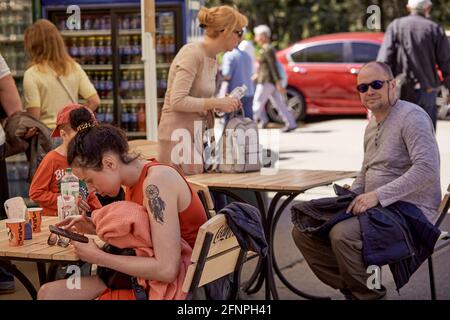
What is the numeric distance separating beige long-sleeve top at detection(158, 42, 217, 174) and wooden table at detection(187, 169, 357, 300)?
30 centimetres

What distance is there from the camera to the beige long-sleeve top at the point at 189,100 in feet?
20.2

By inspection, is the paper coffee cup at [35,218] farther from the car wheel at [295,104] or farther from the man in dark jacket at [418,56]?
the car wheel at [295,104]

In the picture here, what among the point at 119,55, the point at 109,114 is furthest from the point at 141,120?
the point at 119,55

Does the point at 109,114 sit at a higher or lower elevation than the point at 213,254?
lower

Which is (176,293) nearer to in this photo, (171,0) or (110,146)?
(110,146)

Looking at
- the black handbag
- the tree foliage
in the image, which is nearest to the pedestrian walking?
the black handbag

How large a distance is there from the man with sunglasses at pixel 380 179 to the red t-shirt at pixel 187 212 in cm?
126

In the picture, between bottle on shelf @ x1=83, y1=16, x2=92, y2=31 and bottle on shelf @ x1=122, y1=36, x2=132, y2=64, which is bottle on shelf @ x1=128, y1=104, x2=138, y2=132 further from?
bottle on shelf @ x1=83, y1=16, x2=92, y2=31

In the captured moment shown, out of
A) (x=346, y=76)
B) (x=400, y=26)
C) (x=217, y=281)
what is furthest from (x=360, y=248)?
(x=346, y=76)

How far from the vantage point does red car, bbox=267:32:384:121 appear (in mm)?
17922

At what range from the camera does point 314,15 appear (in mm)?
29609

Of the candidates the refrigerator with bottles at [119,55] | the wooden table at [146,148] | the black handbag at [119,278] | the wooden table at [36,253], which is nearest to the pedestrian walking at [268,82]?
the refrigerator with bottles at [119,55]

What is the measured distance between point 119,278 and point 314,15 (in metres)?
26.3

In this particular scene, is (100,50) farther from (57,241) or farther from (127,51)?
(57,241)
